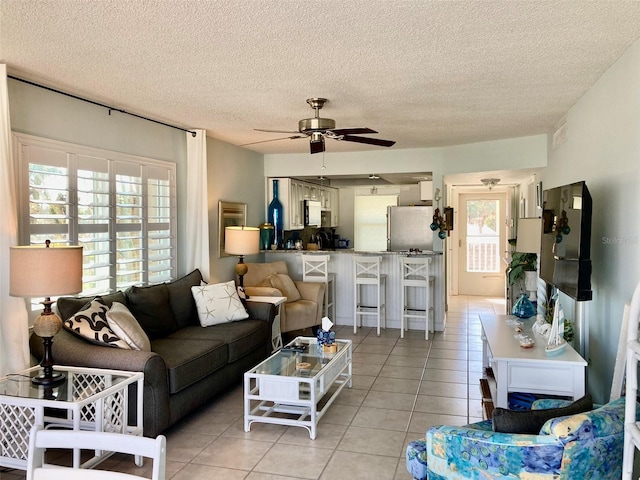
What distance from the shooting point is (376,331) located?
22.4 ft

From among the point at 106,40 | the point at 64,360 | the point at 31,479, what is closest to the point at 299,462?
the point at 64,360

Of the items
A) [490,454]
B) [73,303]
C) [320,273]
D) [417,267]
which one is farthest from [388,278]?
[490,454]

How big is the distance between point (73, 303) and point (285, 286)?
3.03 metres

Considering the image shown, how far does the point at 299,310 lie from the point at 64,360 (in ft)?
10.5

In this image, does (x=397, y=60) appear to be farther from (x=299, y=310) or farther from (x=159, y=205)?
(x=299, y=310)

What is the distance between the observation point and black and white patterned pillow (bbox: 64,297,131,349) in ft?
11.3

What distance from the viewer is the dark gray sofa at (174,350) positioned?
3293 mm

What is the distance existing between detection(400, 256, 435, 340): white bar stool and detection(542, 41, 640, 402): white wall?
8.54ft

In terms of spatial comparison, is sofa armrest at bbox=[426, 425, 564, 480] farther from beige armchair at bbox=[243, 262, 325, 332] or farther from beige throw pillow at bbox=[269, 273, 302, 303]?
beige throw pillow at bbox=[269, 273, 302, 303]

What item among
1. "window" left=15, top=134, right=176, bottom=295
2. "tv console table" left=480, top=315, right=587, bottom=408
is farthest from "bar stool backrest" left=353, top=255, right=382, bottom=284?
"tv console table" left=480, top=315, right=587, bottom=408

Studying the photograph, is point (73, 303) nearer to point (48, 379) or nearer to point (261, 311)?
point (48, 379)

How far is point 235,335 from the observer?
4.44 meters

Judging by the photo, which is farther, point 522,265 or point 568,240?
point 522,265

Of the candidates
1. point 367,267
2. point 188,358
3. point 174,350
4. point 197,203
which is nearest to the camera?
point 188,358
